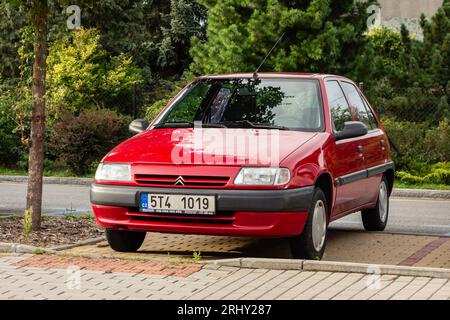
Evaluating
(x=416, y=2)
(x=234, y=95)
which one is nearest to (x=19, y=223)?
(x=234, y=95)

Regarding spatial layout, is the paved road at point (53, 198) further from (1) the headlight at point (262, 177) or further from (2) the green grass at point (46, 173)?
(1) the headlight at point (262, 177)

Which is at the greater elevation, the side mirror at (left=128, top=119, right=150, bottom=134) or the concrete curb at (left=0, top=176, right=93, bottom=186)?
the side mirror at (left=128, top=119, right=150, bottom=134)

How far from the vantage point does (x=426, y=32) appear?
872 inches

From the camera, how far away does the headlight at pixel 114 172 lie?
8484mm

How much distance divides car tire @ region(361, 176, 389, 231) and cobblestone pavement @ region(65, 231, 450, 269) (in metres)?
0.35

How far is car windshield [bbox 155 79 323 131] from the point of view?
30.2 feet

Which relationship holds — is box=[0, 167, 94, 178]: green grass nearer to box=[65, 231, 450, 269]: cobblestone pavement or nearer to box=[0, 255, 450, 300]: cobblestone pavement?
box=[65, 231, 450, 269]: cobblestone pavement

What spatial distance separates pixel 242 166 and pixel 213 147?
45 centimetres

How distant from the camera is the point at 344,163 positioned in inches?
369

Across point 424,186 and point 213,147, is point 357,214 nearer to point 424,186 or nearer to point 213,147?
point 424,186

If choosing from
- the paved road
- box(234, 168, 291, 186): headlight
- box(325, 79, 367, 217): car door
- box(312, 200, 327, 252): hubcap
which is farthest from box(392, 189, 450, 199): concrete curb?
box(234, 168, 291, 186): headlight

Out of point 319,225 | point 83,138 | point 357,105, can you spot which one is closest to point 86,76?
point 83,138

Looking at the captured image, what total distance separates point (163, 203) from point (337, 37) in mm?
12458

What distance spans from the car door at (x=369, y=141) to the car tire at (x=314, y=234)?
156 centimetres
